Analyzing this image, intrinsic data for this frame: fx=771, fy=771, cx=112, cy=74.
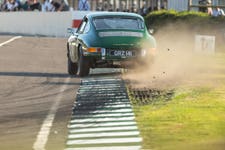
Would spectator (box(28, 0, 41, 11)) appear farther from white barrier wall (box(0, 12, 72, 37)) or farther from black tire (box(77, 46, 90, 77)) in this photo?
black tire (box(77, 46, 90, 77))

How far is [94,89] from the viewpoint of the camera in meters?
14.9

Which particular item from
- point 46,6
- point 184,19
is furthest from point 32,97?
point 46,6

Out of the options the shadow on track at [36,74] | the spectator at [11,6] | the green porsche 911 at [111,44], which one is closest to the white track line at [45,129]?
the green porsche 911 at [111,44]

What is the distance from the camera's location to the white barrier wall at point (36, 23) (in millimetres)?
39219

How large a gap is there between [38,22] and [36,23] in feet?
0.50

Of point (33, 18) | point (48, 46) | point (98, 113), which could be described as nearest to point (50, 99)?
point (98, 113)

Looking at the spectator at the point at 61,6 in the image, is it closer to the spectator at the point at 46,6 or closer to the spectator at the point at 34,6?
the spectator at the point at 46,6

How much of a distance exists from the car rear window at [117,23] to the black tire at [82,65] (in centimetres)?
78

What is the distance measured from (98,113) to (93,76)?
5.87 metres

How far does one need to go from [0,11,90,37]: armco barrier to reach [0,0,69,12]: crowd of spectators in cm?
91

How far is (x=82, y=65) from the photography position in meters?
17.5

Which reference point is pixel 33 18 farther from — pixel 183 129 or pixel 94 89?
pixel 183 129

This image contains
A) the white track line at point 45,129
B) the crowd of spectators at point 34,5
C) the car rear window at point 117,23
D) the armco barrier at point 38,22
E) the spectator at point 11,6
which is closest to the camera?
the white track line at point 45,129

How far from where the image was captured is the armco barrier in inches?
1538
